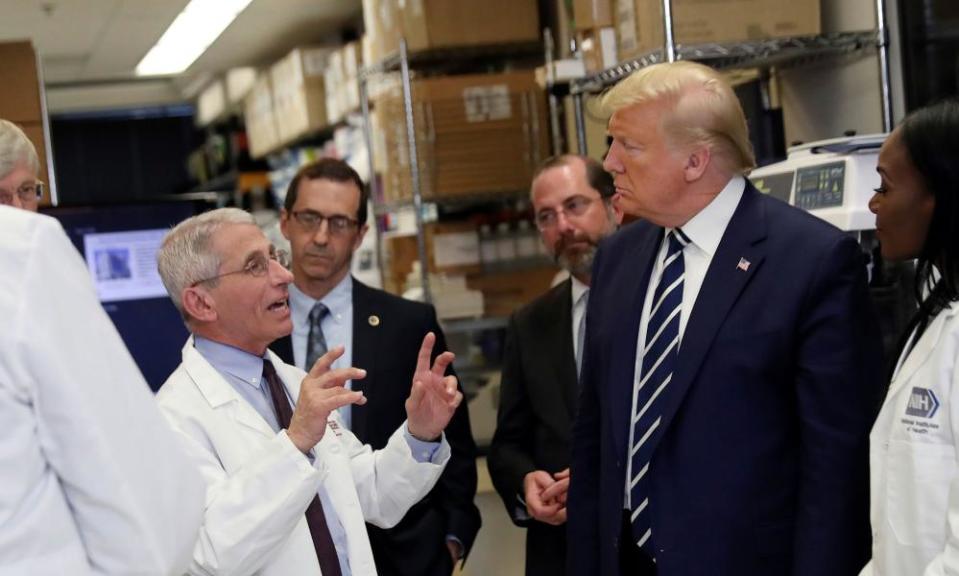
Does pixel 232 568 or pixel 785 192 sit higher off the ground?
pixel 785 192

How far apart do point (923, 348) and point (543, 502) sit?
1128mm

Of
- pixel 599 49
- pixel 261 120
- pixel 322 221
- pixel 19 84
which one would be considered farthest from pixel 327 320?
pixel 261 120

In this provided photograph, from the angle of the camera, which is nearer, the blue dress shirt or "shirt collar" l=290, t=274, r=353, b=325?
the blue dress shirt

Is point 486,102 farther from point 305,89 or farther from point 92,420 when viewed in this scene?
point 92,420

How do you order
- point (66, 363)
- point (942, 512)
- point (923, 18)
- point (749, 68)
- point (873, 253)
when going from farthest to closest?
point (749, 68)
point (923, 18)
point (873, 253)
point (942, 512)
point (66, 363)

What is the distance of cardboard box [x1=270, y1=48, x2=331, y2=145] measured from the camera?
796 cm

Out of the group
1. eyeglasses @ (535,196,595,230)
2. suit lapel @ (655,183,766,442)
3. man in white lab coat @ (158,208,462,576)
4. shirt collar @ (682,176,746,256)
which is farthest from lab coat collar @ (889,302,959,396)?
eyeglasses @ (535,196,595,230)

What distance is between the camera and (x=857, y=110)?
3.72m

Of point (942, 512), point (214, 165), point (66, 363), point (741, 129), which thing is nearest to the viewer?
point (66, 363)

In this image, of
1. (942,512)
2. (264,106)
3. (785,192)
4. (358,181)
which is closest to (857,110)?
(785,192)

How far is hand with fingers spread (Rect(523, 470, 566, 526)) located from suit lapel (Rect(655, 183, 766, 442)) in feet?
2.14

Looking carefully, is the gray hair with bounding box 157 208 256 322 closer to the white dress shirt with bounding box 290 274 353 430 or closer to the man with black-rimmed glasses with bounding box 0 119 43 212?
the man with black-rimmed glasses with bounding box 0 119 43 212

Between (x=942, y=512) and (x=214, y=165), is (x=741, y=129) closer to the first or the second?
(x=942, y=512)

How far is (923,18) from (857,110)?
0.32 metres
